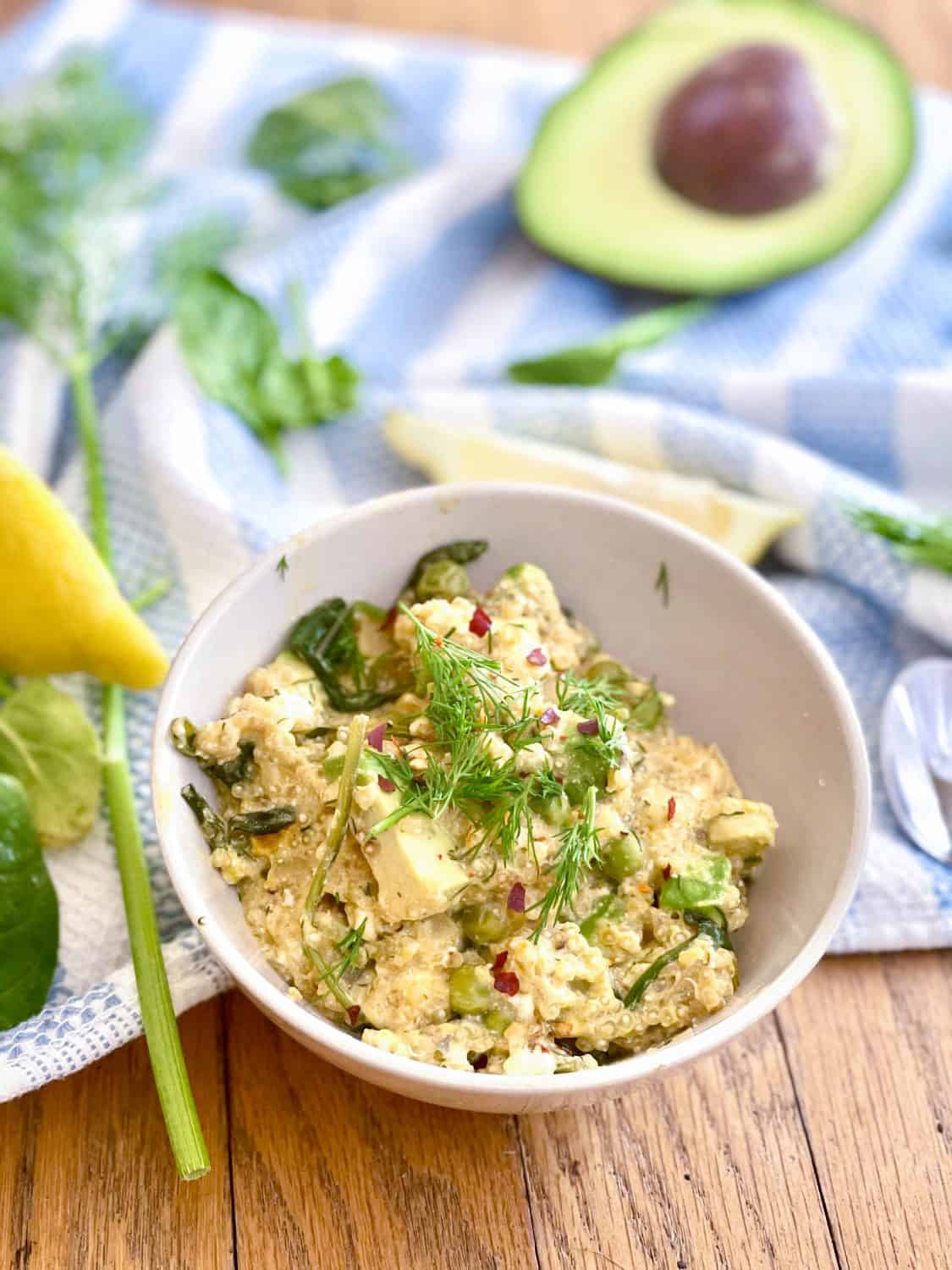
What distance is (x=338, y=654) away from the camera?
1.84 meters

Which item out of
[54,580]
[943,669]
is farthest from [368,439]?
[943,669]

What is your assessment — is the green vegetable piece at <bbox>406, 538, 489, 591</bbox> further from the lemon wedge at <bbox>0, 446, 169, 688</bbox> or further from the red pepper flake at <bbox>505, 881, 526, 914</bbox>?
the red pepper flake at <bbox>505, 881, 526, 914</bbox>

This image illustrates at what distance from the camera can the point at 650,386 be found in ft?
8.48

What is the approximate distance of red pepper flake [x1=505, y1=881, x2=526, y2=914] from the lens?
5.04 feet

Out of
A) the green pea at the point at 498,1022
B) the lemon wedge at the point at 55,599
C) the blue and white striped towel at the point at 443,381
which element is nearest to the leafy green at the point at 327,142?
the blue and white striped towel at the point at 443,381

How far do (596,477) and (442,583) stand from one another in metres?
0.53

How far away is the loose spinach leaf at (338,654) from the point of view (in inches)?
69.8

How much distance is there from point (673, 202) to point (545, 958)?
180 cm

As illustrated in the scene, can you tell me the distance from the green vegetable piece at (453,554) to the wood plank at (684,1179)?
0.75m

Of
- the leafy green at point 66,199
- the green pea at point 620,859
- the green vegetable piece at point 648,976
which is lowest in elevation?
the green vegetable piece at point 648,976

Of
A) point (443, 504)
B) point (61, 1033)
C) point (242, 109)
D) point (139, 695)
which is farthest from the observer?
point (242, 109)

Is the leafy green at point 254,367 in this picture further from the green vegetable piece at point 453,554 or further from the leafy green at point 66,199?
the green vegetable piece at point 453,554

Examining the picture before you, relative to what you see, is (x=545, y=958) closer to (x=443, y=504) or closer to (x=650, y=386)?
(x=443, y=504)

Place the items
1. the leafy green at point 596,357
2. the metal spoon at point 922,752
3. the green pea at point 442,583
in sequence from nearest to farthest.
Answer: the green pea at point 442,583
the metal spoon at point 922,752
the leafy green at point 596,357
